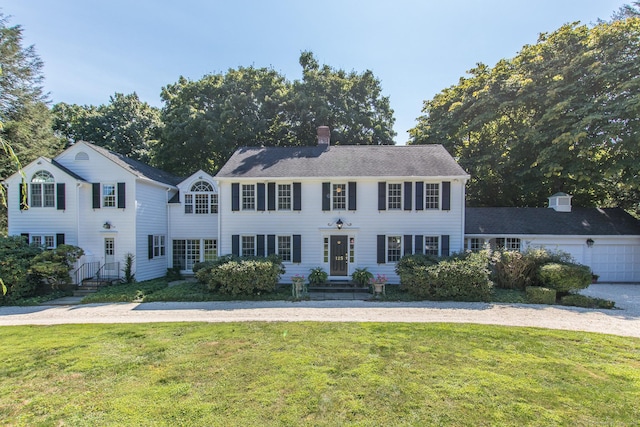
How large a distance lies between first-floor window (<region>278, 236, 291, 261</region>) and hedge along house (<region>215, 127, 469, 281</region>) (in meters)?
0.05

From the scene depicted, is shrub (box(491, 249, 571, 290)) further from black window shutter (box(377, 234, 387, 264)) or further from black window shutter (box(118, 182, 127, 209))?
black window shutter (box(118, 182, 127, 209))

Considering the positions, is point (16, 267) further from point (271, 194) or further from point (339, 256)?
point (339, 256)

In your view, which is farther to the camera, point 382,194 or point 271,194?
point 271,194

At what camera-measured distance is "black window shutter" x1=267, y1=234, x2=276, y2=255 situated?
14930 mm

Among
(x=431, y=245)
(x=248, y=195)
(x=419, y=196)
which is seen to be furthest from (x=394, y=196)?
(x=248, y=195)

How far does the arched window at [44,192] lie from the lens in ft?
48.1

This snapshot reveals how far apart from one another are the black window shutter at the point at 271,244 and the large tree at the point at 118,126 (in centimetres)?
1721

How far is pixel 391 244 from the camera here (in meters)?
14.7

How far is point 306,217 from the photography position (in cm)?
1487

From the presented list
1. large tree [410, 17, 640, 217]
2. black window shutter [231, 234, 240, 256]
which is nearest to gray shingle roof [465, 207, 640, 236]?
large tree [410, 17, 640, 217]

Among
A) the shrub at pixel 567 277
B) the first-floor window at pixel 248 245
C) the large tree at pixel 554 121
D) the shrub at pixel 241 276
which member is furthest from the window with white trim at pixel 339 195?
the large tree at pixel 554 121

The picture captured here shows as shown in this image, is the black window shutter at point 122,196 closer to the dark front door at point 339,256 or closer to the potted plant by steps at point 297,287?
the potted plant by steps at point 297,287

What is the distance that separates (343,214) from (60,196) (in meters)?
14.0

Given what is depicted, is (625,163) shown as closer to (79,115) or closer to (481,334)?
(481,334)
